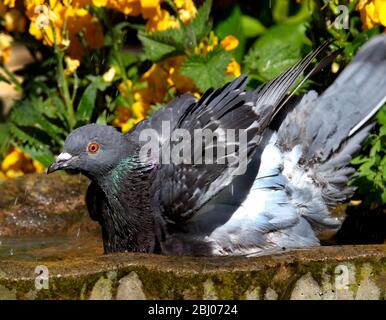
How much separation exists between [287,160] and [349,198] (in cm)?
53

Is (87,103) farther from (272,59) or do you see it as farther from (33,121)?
(272,59)

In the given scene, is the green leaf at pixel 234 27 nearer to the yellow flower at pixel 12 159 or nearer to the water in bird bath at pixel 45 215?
the yellow flower at pixel 12 159

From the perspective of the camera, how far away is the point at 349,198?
556 centimetres

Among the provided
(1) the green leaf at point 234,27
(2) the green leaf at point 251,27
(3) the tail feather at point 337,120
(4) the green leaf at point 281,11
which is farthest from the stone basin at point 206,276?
(4) the green leaf at point 281,11

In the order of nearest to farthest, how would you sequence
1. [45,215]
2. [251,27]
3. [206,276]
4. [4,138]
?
[206,276] < [45,215] < [4,138] < [251,27]

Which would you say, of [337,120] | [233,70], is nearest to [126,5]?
[233,70]

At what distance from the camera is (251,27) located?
7.88m

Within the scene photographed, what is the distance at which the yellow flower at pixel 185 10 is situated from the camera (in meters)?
6.21

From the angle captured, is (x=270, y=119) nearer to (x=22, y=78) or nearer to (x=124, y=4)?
(x=124, y=4)

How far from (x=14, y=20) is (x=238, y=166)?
98.3 inches

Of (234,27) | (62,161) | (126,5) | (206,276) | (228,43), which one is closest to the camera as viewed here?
(206,276)

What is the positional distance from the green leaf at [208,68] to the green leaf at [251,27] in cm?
173

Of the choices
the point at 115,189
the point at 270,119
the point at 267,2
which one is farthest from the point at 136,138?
the point at 267,2

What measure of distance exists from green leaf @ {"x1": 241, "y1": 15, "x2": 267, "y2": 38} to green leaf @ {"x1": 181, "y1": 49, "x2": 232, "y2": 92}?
5.67 feet
